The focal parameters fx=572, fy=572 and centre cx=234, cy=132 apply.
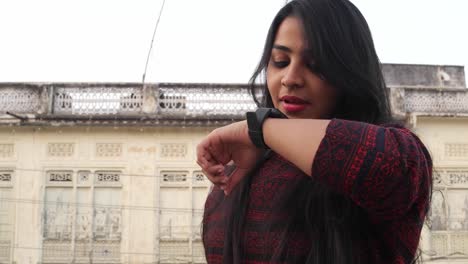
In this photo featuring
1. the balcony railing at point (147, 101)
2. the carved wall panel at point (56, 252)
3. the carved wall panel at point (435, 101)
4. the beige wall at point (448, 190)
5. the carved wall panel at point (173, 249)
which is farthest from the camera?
the carved wall panel at point (435, 101)

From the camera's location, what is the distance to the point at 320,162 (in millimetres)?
957

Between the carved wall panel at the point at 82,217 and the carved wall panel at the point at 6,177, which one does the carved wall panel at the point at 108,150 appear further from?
the carved wall panel at the point at 6,177

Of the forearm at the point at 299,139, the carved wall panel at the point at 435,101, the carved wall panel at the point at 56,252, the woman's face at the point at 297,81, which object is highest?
the carved wall panel at the point at 435,101

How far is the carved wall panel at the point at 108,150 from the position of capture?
11.1m

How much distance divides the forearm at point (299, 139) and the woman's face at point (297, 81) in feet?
0.53

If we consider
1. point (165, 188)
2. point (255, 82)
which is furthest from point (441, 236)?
point (255, 82)

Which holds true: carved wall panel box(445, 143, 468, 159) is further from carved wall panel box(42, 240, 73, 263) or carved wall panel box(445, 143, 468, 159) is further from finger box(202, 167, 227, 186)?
finger box(202, 167, 227, 186)

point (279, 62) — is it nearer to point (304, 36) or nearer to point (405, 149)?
point (304, 36)

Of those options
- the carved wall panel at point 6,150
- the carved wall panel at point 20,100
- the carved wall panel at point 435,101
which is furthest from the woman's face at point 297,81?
the carved wall panel at point 435,101

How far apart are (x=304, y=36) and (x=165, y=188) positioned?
33.0 feet

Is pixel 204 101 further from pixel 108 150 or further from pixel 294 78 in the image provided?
pixel 294 78

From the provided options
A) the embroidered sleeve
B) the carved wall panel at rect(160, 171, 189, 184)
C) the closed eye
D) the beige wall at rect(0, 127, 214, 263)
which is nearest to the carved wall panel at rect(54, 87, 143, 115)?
the beige wall at rect(0, 127, 214, 263)

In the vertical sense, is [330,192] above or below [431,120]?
below

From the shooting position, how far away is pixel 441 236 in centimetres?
1124
